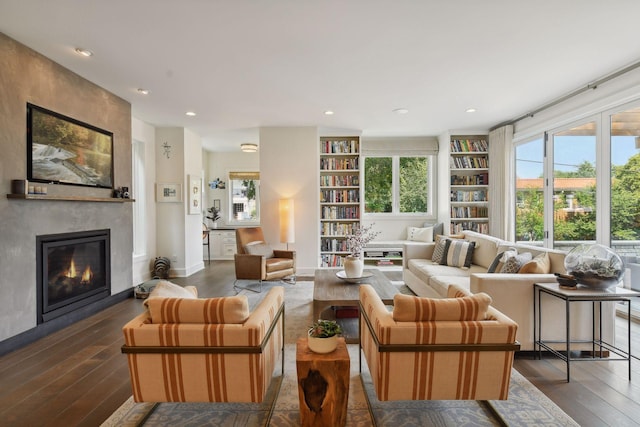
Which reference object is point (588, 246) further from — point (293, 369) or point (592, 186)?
point (293, 369)

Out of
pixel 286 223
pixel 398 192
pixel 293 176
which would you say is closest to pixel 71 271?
pixel 286 223

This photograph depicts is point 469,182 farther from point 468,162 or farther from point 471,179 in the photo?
point 468,162

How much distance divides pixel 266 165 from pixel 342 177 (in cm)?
146

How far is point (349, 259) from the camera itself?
3.66 m

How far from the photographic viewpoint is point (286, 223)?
573cm

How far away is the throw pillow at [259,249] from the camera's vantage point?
202 inches

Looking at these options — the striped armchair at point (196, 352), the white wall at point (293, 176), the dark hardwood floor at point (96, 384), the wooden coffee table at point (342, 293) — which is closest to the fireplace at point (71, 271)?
the dark hardwood floor at point (96, 384)

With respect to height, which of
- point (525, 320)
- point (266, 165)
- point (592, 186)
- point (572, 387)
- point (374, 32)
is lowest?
point (572, 387)

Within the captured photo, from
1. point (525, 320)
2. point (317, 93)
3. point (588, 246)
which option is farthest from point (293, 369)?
point (317, 93)

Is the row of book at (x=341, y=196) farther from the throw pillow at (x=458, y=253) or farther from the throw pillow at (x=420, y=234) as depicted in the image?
the throw pillow at (x=458, y=253)

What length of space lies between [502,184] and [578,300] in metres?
3.89

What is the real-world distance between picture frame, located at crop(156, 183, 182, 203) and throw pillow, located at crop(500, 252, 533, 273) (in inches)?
202

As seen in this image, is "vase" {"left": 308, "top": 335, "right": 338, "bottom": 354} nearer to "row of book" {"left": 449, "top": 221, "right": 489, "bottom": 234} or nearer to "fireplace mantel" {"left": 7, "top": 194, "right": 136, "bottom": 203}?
"fireplace mantel" {"left": 7, "top": 194, "right": 136, "bottom": 203}

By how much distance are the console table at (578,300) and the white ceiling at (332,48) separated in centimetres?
209
